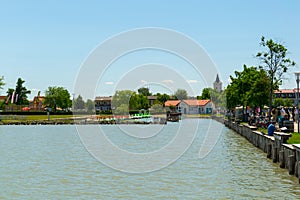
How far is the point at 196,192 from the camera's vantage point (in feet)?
66.6

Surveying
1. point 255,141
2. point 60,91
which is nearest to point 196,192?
point 255,141

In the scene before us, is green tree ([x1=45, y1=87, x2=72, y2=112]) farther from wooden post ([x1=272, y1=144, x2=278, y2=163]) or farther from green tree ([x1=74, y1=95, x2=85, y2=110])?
wooden post ([x1=272, y1=144, x2=278, y2=163])

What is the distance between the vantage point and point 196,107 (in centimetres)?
17550

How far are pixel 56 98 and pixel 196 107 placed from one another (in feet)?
161

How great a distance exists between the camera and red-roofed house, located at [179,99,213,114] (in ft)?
567

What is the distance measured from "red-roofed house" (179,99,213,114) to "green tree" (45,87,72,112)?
3935 centimetres

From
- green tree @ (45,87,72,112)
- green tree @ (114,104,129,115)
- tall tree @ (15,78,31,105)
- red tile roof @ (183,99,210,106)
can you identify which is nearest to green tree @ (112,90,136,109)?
green tree @ (114,104,129,115)

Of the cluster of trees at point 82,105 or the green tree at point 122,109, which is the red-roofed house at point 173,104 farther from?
the green tree at point 122,109

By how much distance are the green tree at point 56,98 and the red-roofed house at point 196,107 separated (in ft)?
129

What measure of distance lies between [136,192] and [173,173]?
5.28 metres

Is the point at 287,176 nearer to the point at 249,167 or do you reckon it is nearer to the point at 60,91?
the point at 249,167

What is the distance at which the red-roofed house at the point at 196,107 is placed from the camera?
17288cm

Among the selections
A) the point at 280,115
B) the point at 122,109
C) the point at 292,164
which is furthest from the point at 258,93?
the point at 122,109

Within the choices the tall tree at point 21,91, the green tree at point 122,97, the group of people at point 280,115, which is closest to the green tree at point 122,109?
the green tree at point 122,97
